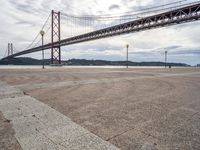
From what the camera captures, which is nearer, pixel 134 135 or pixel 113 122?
pixel 134 135

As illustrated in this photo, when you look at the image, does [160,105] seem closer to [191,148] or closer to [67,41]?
[191,148]

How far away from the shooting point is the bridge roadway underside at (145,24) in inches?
1277

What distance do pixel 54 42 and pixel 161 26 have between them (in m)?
28.6

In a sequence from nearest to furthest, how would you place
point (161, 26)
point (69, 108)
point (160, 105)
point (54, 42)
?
1. point (69, 108)
2. point (160, 105)
3. point (161, 26)
4. point (54, 42)

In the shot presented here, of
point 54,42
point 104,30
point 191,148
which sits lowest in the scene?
point 191,148

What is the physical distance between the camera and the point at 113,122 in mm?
3492

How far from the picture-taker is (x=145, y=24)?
A: 41594mm

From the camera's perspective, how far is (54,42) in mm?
48125

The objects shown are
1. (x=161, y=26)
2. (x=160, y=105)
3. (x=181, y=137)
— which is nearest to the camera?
(x=181, y=137)

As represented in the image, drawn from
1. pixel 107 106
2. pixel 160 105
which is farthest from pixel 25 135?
pixel 160 105

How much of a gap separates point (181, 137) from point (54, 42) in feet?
159

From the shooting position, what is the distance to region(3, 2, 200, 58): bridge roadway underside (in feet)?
106

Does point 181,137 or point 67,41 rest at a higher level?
point 67,41

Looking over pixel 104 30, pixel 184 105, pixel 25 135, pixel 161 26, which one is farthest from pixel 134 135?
pixel 104 30
